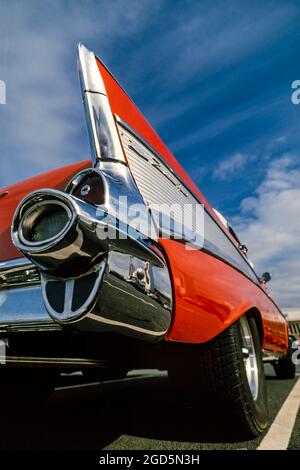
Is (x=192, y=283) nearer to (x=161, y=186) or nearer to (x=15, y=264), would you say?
(x=161, y=186)

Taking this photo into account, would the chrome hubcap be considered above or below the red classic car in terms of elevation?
below

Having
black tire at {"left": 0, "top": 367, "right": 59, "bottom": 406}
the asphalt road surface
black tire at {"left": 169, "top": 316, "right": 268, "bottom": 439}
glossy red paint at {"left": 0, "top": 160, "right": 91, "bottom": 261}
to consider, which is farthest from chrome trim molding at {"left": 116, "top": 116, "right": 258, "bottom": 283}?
black tire at {"left": 0, "top": 367, "right": 59, "bottom": 406}

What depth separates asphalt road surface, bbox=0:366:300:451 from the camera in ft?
6.17

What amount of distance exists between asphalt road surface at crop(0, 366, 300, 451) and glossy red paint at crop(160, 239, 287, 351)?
1.71 feet

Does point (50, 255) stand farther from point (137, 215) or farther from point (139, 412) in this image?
point (139, 412)

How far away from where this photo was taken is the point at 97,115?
60.4 inches

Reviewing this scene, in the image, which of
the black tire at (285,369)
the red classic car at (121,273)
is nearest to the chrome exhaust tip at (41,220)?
the red classic car at (121,273)

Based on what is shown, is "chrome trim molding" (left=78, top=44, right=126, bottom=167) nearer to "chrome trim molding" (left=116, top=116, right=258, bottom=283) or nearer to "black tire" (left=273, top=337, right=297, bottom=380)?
"chrome trim molding" (left=116, top=116, right=258, bottom=283)

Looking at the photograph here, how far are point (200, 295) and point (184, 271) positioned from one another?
14 centimetres

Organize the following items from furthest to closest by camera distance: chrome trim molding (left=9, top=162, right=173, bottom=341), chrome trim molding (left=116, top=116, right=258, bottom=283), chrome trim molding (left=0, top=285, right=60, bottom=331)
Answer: chrome trim molding (left=116, top=116, right=258, bottom=283), chrome trim molding (left=0, top=285, right=60, bottom=331), chrome trim molding (left=9, top=162, right=173, bottom=341)

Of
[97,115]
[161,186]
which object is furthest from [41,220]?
[161,186]

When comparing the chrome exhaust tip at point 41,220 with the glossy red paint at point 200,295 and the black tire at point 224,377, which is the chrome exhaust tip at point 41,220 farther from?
the black tire at point 224,377

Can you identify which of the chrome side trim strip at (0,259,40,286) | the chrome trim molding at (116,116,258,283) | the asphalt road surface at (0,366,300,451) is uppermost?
the chrome trim molding at (116,116,258,283)

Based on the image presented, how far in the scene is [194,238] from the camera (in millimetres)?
1759
